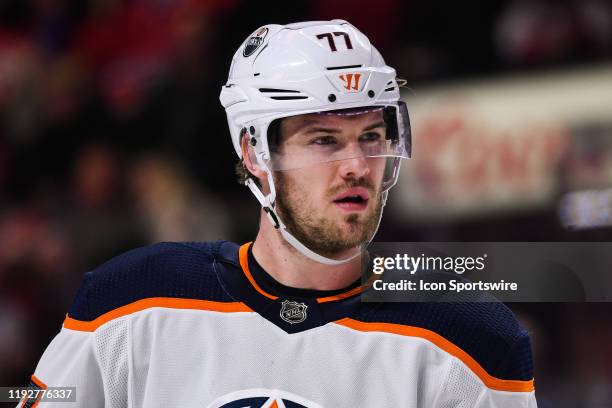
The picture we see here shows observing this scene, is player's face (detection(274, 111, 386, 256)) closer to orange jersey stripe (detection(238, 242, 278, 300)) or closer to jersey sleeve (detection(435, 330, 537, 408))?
orange jersey stripe (detection(238, 242, 278, 300))

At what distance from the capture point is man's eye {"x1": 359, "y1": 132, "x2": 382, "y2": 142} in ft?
6.90

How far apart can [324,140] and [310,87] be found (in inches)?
4.0

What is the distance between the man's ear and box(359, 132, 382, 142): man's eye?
8.7 inches

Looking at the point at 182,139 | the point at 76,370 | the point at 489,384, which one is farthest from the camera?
the point at 182,139

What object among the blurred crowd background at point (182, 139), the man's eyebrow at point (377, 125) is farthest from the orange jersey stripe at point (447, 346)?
the blurred crowd background at point (182, 139)

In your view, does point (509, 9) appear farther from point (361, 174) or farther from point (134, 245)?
point (361, 174)

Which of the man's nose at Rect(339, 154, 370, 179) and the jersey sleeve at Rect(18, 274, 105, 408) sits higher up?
the man's nose at Rect(339, 154, 370, 179)

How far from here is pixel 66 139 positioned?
472 centimetres

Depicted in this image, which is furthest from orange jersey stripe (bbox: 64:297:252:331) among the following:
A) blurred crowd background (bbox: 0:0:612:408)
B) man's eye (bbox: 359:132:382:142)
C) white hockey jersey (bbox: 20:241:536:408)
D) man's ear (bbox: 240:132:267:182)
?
blurred crowd background (bbox: 0:0:612:408)

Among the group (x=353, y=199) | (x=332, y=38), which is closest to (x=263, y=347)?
(x=353, y=199)

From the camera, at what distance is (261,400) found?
6.67ft

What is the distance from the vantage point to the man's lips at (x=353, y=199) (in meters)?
2.05

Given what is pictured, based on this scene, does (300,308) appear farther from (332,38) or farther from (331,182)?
(332,38)

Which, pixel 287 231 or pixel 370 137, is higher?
pixel 370 137
